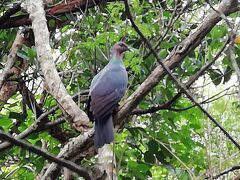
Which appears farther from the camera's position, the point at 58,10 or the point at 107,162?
the point at 58,10

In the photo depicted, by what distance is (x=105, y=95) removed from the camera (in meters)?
2.54

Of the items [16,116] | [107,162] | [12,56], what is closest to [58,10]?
[12,56]

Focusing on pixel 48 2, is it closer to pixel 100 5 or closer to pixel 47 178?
pixel 100 5

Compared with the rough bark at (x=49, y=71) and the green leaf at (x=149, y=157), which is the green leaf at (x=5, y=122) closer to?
the rough bark at (x=49, y=71)

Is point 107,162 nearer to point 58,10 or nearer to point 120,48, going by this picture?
point 120,48

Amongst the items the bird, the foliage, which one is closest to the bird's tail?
the bird

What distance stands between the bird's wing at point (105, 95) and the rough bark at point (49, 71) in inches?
2.8

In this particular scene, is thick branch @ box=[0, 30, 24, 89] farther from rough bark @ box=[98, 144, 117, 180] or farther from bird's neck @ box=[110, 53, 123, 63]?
rough bark @ box=[98, 144, 117, 180]

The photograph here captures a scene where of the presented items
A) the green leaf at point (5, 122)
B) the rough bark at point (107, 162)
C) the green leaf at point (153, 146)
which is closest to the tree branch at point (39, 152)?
the rough bark at point (107, 162)

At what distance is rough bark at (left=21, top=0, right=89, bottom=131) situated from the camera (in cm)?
247

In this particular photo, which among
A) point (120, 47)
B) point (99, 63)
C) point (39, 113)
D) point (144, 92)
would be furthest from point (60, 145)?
point (144, 92)

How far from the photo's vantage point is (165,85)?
3.09 metres

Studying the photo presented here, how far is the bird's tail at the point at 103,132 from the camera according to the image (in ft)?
7.32

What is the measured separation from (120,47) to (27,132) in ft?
2.11
